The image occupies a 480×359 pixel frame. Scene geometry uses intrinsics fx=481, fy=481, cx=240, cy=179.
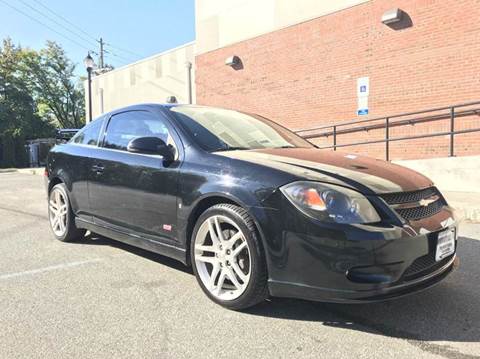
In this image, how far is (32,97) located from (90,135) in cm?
3437

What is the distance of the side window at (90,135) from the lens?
509 centimetres

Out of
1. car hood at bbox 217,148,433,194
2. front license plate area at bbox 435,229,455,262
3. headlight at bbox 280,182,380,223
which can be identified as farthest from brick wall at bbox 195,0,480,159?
headlight at bbox 280,182,380,223

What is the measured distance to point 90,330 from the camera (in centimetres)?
308

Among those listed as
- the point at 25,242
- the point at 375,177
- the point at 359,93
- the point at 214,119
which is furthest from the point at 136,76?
the point at 375,177

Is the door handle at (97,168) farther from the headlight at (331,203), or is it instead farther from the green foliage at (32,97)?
the green foliage at (32,97)

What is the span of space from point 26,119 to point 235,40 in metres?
21.8

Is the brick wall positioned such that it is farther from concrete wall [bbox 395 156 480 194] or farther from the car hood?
the car hood

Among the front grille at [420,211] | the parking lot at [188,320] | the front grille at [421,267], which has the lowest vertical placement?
the parking lot at [188,320]

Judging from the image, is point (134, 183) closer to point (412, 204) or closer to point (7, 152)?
point (412, 204)

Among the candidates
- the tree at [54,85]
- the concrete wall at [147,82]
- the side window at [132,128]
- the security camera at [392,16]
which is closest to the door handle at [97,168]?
the side window at [132,128]

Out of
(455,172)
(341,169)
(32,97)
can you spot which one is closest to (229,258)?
(341,169)

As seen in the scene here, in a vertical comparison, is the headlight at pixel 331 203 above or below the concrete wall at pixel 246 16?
below

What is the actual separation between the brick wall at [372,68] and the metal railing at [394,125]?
0.14 meters

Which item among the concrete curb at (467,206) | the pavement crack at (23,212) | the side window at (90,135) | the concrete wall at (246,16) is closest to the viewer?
the side window at (90,135)
